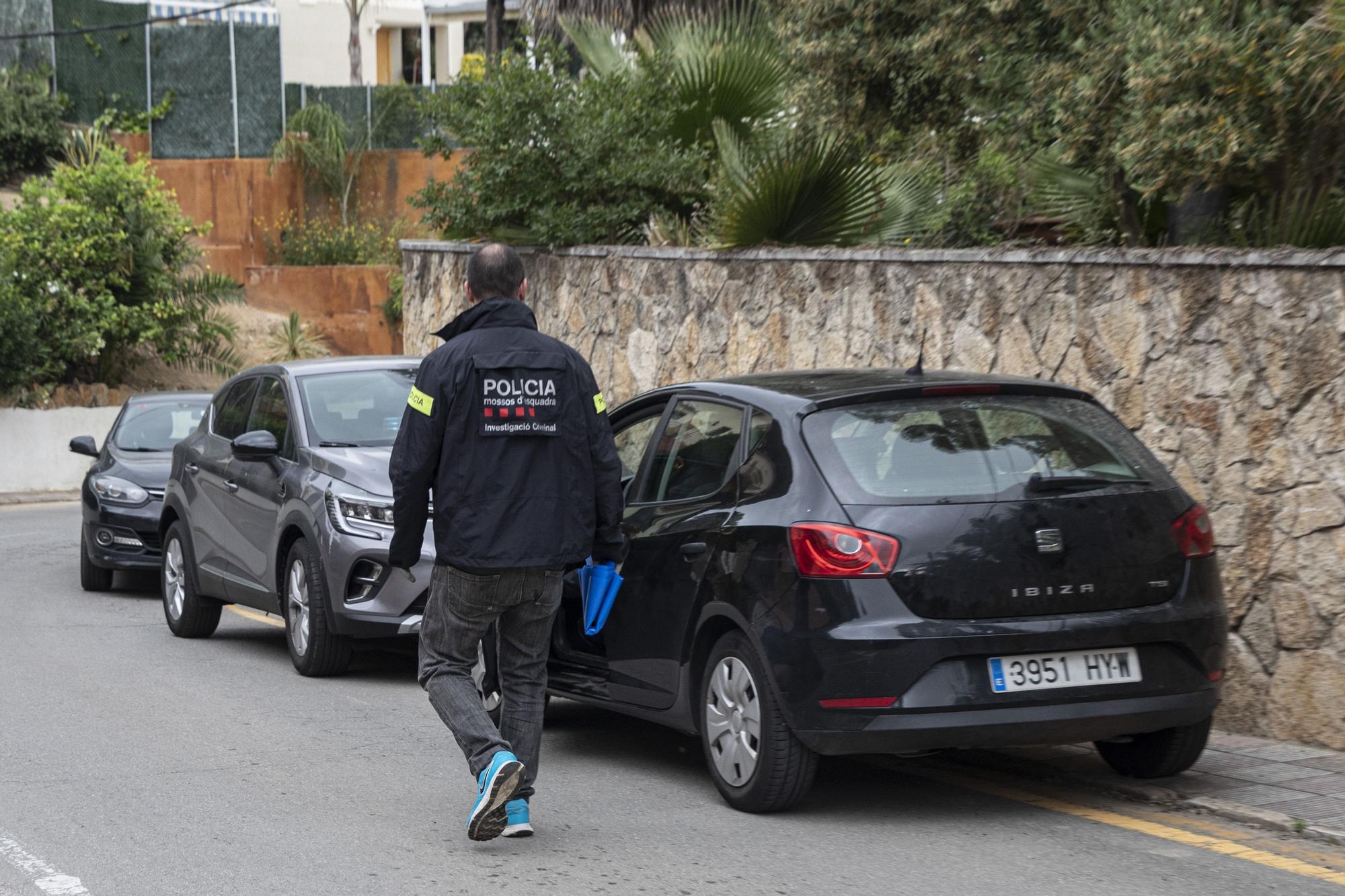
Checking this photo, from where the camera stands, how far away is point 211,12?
39.3 metres

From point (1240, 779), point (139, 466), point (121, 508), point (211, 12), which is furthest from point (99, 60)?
point (1240, 779)

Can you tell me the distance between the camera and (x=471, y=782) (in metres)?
7.05

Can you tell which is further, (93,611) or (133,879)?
(93,611)

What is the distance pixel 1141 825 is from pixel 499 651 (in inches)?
94.2

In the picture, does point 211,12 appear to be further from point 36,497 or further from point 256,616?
point 256,616

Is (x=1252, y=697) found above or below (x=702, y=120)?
below

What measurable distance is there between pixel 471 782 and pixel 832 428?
7.07 feet

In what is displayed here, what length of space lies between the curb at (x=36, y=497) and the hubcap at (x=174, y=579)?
12232mm

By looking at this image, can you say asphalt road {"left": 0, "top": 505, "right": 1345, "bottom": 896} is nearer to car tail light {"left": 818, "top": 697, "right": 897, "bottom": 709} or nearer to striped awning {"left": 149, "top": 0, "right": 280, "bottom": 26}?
car tail light {"left": 818, "top": 697, "right": 897, "bottom": 709}

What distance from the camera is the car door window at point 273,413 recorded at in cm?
1047

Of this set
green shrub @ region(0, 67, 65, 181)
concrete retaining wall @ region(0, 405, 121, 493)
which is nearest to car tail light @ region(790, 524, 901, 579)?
concrete retaining wall @ region(0, 405, 121, 493)

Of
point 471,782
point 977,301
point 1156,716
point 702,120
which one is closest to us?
point 1156,716

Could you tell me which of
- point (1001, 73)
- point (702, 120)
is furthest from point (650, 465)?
point (702, 120)

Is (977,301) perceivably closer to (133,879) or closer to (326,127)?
(133,879)
